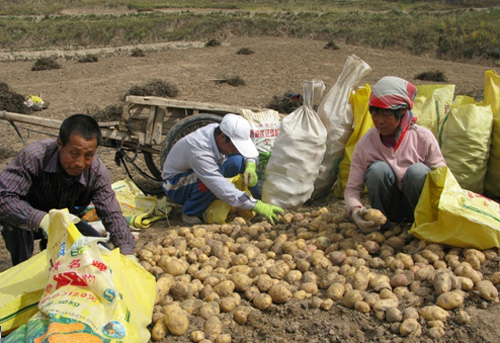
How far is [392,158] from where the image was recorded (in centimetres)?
292

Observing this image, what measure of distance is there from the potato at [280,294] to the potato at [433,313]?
25.1 inches

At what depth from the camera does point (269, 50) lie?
1441 cm

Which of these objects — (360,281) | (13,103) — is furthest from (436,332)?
(13,103)

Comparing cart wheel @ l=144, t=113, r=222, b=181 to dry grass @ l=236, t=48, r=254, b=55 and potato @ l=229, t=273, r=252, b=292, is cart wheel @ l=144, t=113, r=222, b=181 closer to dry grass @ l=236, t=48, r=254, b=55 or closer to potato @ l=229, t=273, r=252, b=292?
potato @ l=229, t=273, r=252, b=292

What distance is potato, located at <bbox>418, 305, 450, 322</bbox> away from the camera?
206 centimetres

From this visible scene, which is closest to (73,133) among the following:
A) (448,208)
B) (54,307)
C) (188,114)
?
(54,307)

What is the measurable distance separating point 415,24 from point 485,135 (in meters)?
18.4

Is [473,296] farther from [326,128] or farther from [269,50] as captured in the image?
[269,50]

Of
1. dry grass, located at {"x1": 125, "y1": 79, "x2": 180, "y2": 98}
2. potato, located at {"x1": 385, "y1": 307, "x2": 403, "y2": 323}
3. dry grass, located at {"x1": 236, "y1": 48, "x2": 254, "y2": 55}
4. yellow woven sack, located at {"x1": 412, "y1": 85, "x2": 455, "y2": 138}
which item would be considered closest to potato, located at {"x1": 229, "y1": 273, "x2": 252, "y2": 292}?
potato, located at {"x1": 385, "y1": 307, "x2": 403, "y2": 323}

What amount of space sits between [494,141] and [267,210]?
72.8 inches

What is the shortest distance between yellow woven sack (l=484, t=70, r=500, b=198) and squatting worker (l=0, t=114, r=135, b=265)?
280 cm

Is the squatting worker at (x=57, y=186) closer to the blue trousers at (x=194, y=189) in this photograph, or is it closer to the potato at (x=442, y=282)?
the blue trousers at (x=194, y=189)

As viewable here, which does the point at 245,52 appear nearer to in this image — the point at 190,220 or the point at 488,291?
the point at 190,220

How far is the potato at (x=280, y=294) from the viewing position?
2322 mm
